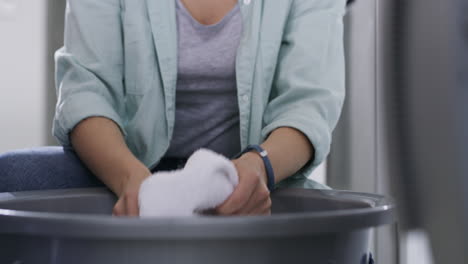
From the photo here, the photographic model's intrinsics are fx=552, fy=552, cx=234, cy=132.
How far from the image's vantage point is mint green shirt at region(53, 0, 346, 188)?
751 millimetres

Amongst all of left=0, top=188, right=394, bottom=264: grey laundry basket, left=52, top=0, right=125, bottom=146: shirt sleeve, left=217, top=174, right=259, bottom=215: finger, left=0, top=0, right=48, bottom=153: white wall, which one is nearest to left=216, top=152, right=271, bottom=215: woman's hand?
left=217, top=174, right=259, bottom=215: finger

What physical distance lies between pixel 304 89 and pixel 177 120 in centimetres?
19

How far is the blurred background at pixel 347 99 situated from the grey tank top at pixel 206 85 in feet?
0.97

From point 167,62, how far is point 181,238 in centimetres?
43

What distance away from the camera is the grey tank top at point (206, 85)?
772 millimetres

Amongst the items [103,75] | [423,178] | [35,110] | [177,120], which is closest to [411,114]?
[423,178]

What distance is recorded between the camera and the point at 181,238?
362 millimetres

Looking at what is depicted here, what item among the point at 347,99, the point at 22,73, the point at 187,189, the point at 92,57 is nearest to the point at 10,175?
the point at 92,57

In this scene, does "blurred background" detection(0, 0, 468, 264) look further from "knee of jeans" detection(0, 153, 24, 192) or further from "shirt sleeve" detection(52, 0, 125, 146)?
"knee of jeans" detection(0, 153, 24, 192)

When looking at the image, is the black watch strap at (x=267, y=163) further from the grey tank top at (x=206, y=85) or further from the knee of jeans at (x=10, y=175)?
the knee of jeans at (x=10, y=175)

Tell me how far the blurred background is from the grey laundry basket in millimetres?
442

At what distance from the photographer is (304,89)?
729 mm

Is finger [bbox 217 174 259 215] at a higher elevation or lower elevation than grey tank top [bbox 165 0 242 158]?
lower

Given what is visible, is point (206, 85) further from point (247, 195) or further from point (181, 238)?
point (181, 238)
